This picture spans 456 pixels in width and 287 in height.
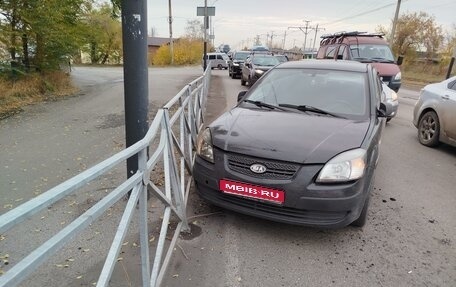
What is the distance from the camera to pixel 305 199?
3.23 meters

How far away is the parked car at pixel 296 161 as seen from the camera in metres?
3.26

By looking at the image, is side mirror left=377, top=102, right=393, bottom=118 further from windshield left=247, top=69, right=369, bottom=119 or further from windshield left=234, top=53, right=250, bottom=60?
windshield left=234, top=53, right=250, bottom=60

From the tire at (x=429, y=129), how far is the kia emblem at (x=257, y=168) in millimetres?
5063

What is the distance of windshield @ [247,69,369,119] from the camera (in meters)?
4.40

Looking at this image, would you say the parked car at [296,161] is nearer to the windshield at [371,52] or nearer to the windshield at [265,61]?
the windshield at [371,52]

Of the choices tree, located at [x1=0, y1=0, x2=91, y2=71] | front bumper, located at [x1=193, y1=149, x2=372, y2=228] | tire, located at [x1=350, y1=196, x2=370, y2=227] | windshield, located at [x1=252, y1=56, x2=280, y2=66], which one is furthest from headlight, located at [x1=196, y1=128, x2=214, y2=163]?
windshield, located at [x1=252, y1=56, x2=280, y2=66]

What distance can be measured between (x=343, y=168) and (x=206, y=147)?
139 centimetres

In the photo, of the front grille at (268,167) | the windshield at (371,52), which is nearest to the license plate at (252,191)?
the front grille at (268,167)

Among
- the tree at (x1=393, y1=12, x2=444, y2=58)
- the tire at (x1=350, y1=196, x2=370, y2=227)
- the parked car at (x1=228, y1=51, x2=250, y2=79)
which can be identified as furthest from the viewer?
the tree at (x1=393, y1=12, x2=444, y2=58)

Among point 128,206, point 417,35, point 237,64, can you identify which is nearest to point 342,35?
point 237,64

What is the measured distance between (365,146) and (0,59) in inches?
434

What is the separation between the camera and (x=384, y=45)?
509 inches

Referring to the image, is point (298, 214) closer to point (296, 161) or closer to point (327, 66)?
point (296, 161)

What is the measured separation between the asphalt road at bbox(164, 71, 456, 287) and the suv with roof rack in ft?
25.4
